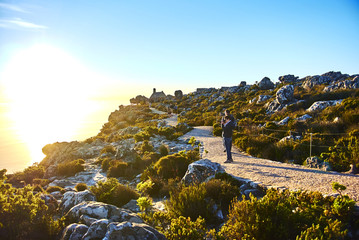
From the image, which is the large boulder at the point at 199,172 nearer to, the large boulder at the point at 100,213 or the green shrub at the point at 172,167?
the green shrub at the point at 172,167

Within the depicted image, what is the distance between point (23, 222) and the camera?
409cm

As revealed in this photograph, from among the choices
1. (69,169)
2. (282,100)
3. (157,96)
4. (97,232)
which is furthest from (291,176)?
(157,96)

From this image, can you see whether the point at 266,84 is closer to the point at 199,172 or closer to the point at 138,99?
the point at 199,172

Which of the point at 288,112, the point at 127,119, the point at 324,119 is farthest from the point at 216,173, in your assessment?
the point at 127,119

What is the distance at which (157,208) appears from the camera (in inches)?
266

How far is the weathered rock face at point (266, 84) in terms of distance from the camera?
46.4 meters

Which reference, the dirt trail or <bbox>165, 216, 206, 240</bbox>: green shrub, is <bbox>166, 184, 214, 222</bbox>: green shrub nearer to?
<bbox>165, 216, 206, 240</bbox>: green shrub

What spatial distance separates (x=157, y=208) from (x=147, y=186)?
1.36 metres

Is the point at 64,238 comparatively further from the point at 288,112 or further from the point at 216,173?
the point at 288,112

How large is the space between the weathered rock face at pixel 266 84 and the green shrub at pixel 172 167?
4246 cm

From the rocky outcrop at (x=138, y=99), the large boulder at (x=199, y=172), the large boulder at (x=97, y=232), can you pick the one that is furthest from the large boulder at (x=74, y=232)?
the rocky outcrop at (x=138, y=99)

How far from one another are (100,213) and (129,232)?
1474 millimetres

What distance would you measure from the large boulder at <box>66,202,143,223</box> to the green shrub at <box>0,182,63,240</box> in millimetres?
365

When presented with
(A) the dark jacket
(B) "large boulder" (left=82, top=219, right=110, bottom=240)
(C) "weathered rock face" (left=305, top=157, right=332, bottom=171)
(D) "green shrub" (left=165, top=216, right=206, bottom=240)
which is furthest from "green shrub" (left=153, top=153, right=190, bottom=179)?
(C) "weathered rock face" (left=305, top=157, right=332, bottom=171)
